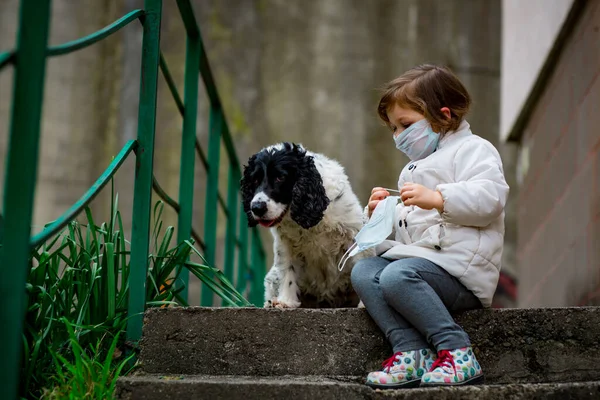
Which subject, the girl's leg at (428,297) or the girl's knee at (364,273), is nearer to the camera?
the girl's leg at (428,297)

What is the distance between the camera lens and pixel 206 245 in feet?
13.5

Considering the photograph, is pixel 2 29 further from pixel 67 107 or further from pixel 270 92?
pixel 270 92

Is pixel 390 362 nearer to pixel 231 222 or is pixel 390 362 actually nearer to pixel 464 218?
pixel 464 218

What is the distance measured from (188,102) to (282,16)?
7.01 m

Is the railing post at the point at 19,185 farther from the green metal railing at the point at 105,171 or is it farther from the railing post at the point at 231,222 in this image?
the railing post at the point at 231,222

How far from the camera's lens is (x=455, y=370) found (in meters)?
2.28

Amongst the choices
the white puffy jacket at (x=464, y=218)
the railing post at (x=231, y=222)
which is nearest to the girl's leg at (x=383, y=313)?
the white puffy jacket at (x=464, y=218)

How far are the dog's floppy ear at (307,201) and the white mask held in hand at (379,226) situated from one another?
0.33 metres

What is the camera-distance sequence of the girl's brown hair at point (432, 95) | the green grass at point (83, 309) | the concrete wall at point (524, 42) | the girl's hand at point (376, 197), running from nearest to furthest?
the green grass at point (83, 309), the girl's brown hair at point (432, 95), the girl's hand at point (376, 197), the concrete wall at point (524, 42)

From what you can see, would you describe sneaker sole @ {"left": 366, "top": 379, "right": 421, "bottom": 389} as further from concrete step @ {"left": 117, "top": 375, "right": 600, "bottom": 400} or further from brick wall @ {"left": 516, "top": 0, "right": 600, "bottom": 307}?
brick wall @ {"left": 516, "top": 0, "right": 600, "bottom": 307}

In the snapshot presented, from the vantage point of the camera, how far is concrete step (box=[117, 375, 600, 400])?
212cm

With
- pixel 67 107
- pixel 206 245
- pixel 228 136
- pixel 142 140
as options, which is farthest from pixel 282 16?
pixel 142 140

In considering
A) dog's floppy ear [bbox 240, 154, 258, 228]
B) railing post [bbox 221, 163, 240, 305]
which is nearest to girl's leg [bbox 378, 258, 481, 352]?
dog's floppy ear [bbox 240, 154, 258, 228]

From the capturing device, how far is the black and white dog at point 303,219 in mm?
3039
